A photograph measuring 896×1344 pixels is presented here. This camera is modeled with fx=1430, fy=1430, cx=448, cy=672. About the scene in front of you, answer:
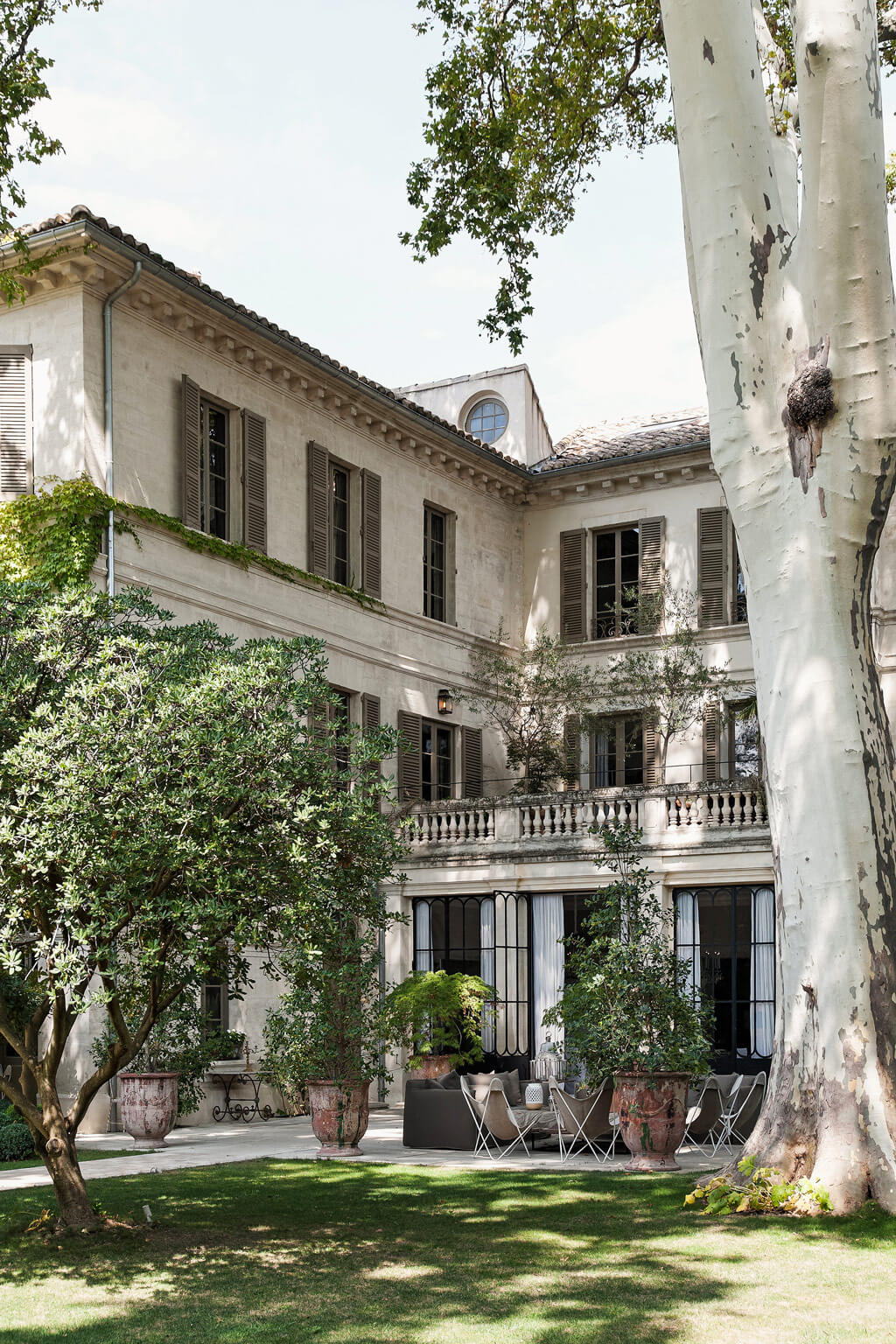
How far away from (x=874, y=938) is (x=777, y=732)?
1492 millimetres

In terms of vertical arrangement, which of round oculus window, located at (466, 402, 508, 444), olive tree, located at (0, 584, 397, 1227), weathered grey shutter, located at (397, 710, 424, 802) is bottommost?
olive tree, located at (0, 584, 397, 1227)

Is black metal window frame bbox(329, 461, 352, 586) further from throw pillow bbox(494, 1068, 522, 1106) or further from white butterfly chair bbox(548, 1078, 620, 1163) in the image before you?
white butterfly chair bbox(548, 1078, 620, 1163)

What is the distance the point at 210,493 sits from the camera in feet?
62.7

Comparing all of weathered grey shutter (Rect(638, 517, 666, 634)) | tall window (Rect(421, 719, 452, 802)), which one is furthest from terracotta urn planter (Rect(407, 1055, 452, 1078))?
weathered grey shutter (Rect(638, 517, 666, 634))

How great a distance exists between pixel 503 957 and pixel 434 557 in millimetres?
7195

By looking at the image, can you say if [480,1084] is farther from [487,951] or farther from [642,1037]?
[487,951]

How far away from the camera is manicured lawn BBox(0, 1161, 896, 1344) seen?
Result: 6.50 metres

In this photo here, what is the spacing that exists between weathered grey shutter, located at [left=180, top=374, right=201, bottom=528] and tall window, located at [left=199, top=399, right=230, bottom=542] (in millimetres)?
81

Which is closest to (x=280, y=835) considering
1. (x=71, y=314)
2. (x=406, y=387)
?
(x=71, y=314)

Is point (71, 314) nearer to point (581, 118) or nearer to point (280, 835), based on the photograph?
point (581, 118)

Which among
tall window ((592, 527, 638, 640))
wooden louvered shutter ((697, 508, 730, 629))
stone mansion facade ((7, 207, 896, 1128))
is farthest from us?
tall window ((592, 527, 638, 640))

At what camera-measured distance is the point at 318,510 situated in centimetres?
2092

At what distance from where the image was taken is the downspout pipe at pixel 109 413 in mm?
16891

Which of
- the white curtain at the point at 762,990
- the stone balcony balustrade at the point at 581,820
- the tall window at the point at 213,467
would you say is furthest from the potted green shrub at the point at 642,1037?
the tall window at the point at 213,467
